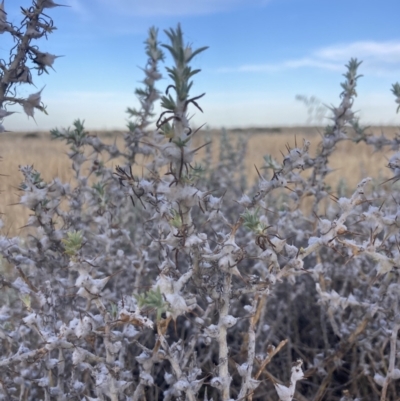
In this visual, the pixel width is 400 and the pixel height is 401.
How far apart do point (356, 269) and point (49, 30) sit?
148cm

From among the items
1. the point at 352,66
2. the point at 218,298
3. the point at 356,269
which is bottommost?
the point at 356,269

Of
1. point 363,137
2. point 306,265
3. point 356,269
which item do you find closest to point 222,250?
point 363,137

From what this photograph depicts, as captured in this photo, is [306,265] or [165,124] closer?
[165,124]

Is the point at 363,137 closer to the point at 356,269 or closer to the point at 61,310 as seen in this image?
the point at 356,269

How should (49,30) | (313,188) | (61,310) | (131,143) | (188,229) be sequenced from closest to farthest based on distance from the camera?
(188,229) < (49,30) < (61,310) < (313,188) < (131,143)

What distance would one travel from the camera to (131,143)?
206cm

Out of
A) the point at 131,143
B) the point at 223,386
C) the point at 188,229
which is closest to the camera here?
the point at 188,229

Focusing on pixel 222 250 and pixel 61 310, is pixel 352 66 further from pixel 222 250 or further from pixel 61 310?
pixel 61 310

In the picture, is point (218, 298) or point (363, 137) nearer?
point (218, 298)

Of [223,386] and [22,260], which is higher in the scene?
[22,260]

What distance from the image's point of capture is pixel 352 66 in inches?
74.4

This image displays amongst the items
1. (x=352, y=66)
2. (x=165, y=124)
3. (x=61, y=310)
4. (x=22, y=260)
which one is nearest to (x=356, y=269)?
(x=352, y=66)

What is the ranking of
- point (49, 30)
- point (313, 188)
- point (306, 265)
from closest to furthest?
point (49, 30) → point (313, 188) → point (306, 265)

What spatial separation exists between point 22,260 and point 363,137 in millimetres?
1268
